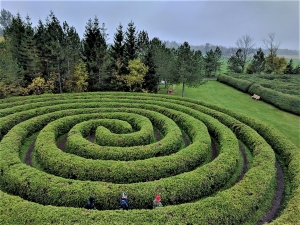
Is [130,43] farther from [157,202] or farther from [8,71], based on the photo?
[157,202]

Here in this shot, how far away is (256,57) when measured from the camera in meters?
68.9

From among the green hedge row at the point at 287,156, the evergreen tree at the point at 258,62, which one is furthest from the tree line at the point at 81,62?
the evergreen tree at the point at 258,62

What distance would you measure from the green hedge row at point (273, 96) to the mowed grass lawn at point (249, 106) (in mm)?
712

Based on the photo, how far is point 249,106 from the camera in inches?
1344

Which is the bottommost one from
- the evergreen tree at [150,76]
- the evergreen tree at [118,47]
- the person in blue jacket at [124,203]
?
the person in blue jacket at [124,203]

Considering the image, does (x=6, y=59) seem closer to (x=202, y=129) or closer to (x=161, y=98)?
(x=161, y=98)

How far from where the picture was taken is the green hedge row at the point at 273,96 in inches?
1208

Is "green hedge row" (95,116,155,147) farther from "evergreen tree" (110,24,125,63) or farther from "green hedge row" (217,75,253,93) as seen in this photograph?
"green hedge row" (217,75,253,93)

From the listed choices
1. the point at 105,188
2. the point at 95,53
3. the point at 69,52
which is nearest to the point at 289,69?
the point at 95,53

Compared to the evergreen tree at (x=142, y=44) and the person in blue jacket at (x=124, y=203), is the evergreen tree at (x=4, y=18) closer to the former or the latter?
the evergreen tree at (x=142, y=44)

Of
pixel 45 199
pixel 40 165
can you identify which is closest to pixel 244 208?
pixel 45 199

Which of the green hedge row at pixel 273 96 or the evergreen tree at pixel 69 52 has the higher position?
the evergreen tree at pixel 69 52

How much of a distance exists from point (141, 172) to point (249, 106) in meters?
26.0

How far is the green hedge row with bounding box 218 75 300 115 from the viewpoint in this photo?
101 feet
